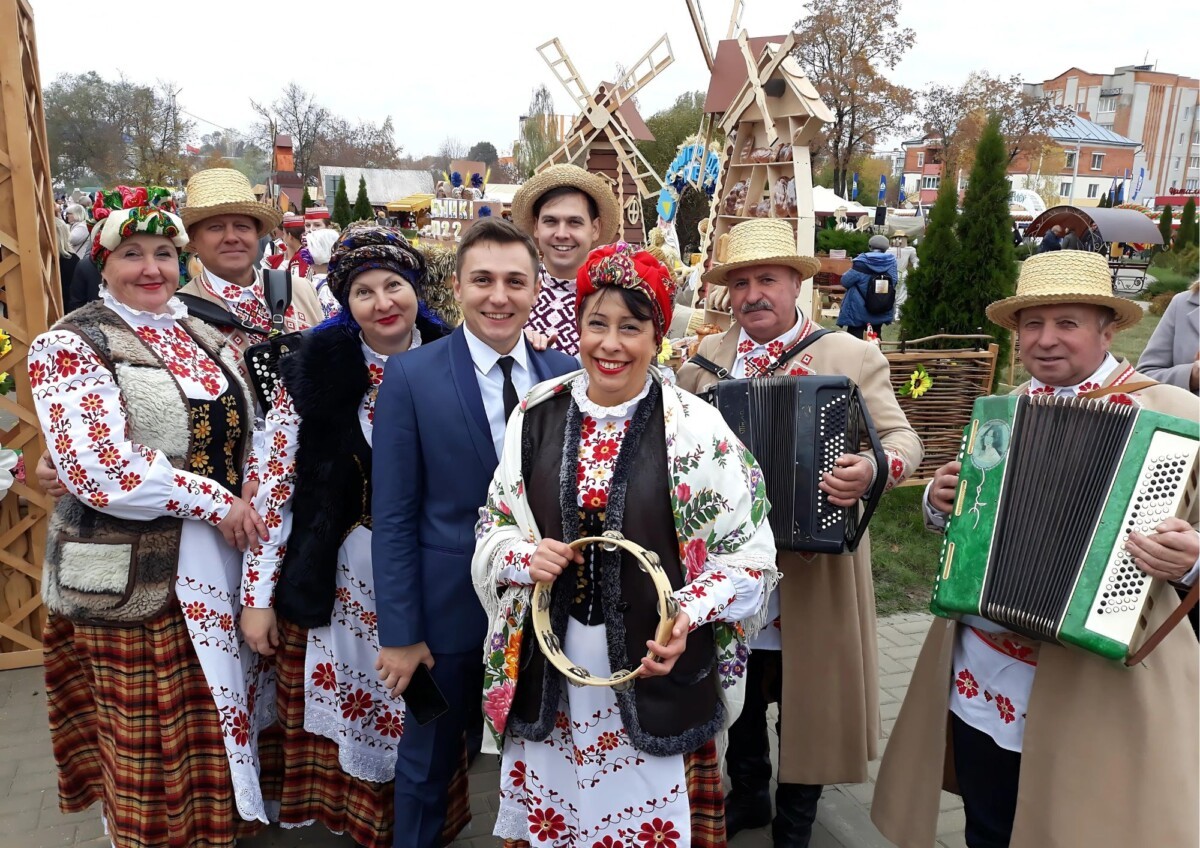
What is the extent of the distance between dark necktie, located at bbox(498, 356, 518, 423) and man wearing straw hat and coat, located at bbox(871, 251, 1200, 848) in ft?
4.64

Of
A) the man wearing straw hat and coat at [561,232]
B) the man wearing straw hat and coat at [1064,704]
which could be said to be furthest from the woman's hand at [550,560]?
the man wearing straw hat and coat at [561,232]

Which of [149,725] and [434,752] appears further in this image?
[149,725]

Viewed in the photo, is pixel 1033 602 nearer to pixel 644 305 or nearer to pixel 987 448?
pixel 987 448

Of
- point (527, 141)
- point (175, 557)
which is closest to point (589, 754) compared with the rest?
point (175, 557)

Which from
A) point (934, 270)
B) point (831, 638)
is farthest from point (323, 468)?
point (934, 270)

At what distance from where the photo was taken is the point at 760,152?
741 cm

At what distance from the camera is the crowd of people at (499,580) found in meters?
2.17

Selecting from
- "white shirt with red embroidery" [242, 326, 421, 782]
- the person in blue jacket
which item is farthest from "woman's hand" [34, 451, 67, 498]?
the person in blue jacket

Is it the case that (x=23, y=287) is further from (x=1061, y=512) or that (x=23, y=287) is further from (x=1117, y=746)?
(x=1117, y=746)

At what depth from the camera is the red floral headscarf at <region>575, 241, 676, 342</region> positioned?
209 centimetres

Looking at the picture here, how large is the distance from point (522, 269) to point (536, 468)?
26.9 inches

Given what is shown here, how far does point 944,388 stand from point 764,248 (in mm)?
4816

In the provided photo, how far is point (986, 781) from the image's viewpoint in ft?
8.50

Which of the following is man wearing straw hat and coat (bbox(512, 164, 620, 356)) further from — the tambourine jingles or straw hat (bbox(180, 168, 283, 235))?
the tambourine jingles
